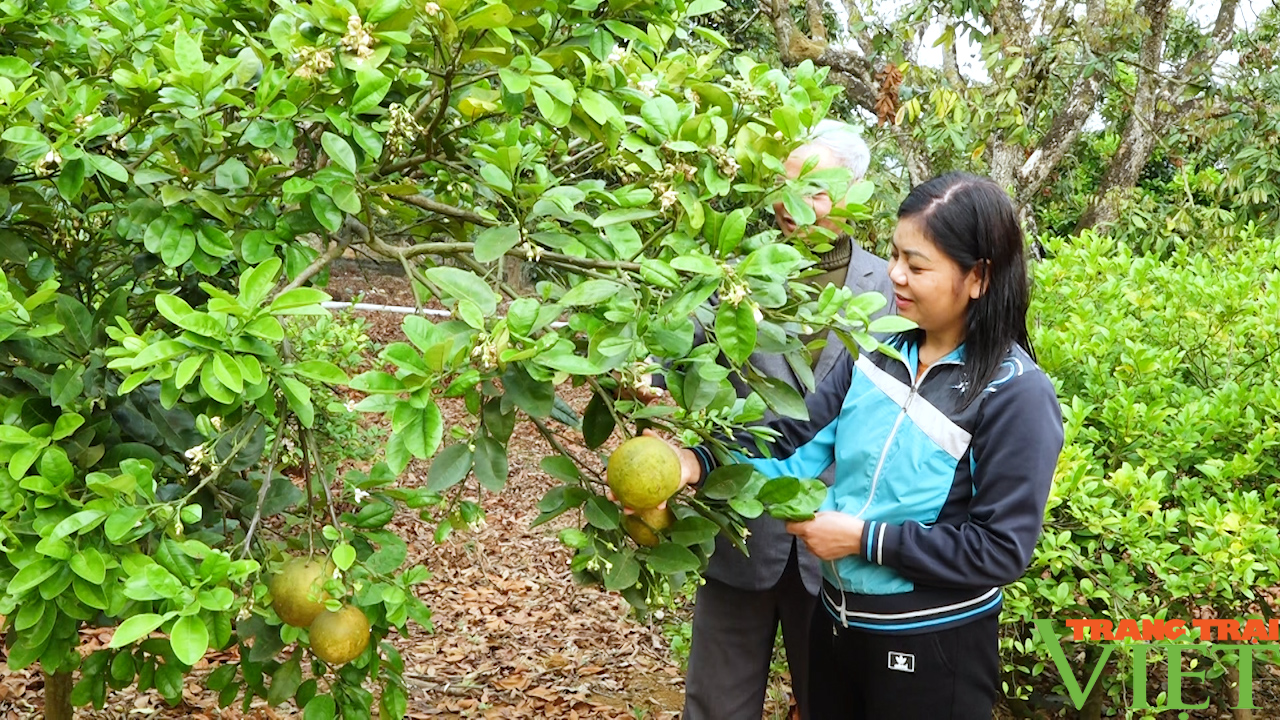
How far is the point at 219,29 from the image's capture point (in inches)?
85.7

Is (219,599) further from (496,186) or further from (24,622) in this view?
(496,186)

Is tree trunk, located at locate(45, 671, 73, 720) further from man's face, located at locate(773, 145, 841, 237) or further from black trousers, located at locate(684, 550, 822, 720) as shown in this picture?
man's face, located at locate(773, 145, 841, 237)

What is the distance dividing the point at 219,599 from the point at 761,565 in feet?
4.77

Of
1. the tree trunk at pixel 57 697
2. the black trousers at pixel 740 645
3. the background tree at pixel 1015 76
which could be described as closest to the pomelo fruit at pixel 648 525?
the black trousers at pixel 740 645

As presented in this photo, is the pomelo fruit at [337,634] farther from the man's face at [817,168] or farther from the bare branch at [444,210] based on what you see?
the man's face at [817,168]

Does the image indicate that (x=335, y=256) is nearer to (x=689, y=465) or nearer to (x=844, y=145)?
(x=689, y=465)

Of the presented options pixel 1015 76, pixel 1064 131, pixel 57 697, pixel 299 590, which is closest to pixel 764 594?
pixel 299 590

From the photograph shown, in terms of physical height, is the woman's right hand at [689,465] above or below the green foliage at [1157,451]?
above

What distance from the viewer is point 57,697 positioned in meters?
Result: 2.92

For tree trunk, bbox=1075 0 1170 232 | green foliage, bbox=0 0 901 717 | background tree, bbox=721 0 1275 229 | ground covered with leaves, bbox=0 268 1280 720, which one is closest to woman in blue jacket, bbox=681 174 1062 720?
green foliage, bbox=0 0 901 717

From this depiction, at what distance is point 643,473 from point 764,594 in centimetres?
126

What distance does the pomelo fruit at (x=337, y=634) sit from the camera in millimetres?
1817

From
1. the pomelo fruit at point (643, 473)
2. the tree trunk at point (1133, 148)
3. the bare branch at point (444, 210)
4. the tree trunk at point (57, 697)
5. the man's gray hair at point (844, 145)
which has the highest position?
the man's gray hair at point (844, 145)

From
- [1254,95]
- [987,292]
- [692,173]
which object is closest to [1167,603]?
[987,292]
